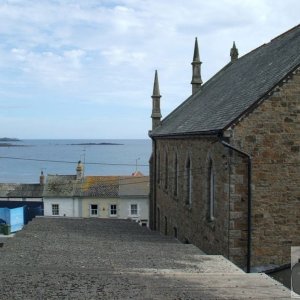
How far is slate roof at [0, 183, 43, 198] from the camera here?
A: 2148 inches

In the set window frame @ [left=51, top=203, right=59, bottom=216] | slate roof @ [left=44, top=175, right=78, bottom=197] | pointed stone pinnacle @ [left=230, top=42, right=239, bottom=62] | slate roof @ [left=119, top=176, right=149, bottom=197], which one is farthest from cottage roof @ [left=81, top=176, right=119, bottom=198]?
pointed stone pinnacle @ [left=230, top=42, right=239, bottom=62]

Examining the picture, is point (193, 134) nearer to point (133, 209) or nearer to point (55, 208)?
point (133, 209)

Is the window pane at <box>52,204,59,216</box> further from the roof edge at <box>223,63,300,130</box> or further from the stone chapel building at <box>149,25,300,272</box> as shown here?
the roof edge at <box>223,63,300,130</box>

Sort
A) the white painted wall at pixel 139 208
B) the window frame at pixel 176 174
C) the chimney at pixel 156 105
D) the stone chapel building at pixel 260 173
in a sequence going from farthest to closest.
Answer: the white painted wall at pixel 139 208, the chimney at pixel 156 105, the window frame at pixel 176 174, the stone chapel building at pixel 260 173

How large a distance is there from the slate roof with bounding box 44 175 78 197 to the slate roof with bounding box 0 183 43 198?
421 cm

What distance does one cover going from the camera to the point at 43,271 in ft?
29.1

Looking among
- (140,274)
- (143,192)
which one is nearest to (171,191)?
(140,274)

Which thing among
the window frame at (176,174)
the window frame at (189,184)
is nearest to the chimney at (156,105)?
the window frame at (176,174)

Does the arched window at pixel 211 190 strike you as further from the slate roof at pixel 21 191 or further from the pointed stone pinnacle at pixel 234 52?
the slate roof at pixel 21 191

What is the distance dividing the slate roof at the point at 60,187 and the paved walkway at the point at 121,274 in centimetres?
3576

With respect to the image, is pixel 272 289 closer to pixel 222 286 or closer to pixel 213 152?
pixel 222 286

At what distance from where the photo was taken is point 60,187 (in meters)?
50.0

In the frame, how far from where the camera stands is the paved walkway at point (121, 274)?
7.33m

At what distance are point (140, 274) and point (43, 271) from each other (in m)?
1.95
